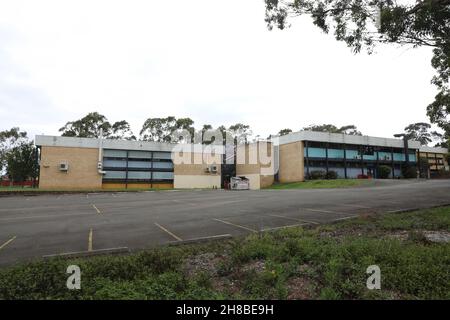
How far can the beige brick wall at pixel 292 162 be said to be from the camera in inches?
1902

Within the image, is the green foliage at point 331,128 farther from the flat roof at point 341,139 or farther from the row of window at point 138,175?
the row of window at point 138,175

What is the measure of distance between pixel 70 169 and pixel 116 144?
7.96m

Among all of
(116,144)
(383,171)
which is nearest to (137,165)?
(116,144)

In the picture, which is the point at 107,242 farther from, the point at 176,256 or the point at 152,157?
the point at 152,157

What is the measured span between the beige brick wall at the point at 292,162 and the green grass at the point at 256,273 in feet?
139

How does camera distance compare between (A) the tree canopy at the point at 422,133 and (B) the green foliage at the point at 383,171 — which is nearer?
(B) the green foliage at the point at 383,171

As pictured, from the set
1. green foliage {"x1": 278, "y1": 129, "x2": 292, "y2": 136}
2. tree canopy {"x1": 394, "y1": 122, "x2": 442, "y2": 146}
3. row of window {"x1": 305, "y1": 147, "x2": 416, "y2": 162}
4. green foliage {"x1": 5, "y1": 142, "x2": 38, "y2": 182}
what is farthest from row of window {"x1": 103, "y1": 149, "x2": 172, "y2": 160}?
tree canopy {"x1": 394, "y1": 122, "x2": 442, "y2": 146}

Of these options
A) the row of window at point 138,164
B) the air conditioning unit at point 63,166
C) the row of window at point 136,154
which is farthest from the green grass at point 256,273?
the row of window at point 136,154

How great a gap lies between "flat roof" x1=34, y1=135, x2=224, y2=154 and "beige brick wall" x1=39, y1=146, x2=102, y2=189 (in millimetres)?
771

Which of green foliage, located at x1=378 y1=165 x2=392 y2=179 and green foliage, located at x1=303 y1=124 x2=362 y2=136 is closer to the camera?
green foliage, located at x1=378 y1=165 x2=392 y2=179

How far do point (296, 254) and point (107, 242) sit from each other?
16.7 feet

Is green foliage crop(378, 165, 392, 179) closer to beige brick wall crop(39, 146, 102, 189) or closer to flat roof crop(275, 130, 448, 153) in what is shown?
flat roof crop(275, 130, 448, 153)

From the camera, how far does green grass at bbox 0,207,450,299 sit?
4121mm
